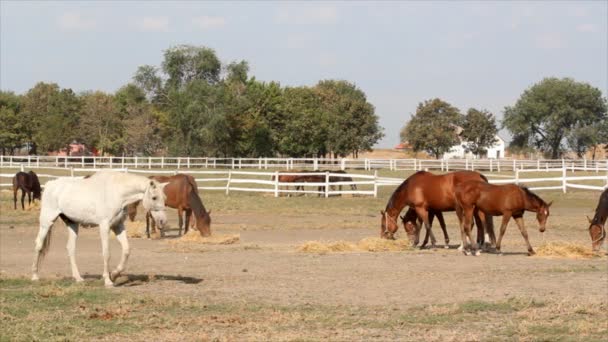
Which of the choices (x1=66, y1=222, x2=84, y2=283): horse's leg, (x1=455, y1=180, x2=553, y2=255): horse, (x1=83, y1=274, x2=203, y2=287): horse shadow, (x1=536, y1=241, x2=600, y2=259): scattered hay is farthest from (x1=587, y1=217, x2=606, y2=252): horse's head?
(x1=66, y1=222, x2=84, y2=283): horse's leg

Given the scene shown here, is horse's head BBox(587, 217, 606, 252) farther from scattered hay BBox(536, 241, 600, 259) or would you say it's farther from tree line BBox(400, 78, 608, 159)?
tree line BBox(400, 78, 608, 159)

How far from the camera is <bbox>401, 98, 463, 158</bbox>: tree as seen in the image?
93.4 m

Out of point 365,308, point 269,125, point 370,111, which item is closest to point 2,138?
point 269,125

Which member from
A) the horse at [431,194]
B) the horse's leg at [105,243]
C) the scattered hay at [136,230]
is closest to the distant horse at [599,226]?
the horse at [431,194]

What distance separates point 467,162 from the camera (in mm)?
61688

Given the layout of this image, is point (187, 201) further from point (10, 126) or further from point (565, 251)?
point (10, 126)

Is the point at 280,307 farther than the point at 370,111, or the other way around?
the point at 370,111

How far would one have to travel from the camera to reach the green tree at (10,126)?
322 ft

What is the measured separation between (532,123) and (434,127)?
13432 mm

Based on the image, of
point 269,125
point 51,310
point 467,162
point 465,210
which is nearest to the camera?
point 51,310

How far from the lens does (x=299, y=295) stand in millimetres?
11992

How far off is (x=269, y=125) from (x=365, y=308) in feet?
277

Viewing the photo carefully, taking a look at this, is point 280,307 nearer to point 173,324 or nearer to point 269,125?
point 173,324

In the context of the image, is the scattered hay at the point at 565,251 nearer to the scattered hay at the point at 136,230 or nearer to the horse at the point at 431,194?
the horse at the point at 431,194
